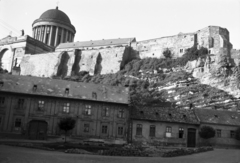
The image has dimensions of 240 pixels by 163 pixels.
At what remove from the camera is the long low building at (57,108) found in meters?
33.6

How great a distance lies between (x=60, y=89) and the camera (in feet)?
118

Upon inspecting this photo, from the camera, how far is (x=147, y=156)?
2317 cm

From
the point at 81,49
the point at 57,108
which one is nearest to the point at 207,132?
the point at 57,108

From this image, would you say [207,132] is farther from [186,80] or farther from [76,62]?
[76,62]

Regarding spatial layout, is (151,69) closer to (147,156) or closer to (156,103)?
(156,103)

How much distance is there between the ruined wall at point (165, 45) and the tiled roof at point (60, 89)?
35668 mm

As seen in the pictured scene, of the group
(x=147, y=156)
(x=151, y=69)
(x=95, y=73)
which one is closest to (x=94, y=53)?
(x=95, y=73)

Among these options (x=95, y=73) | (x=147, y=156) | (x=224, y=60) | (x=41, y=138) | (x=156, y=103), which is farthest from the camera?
(x=95, y=73)

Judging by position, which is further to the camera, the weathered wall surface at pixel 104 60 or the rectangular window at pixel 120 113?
the weathered wall surface at pixel 104 60

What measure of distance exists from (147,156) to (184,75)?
1569 inches

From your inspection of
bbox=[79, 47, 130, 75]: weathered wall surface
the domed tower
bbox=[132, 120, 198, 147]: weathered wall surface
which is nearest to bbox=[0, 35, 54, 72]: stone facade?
the domed tower

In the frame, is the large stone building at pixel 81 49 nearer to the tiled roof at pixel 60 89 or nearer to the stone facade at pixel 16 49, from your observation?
the stone facade at pixel 16 49

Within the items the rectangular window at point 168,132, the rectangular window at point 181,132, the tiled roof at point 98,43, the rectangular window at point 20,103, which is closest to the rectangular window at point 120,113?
the rectangular window at point 168,132

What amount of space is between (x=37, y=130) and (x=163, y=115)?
16.1 meters
